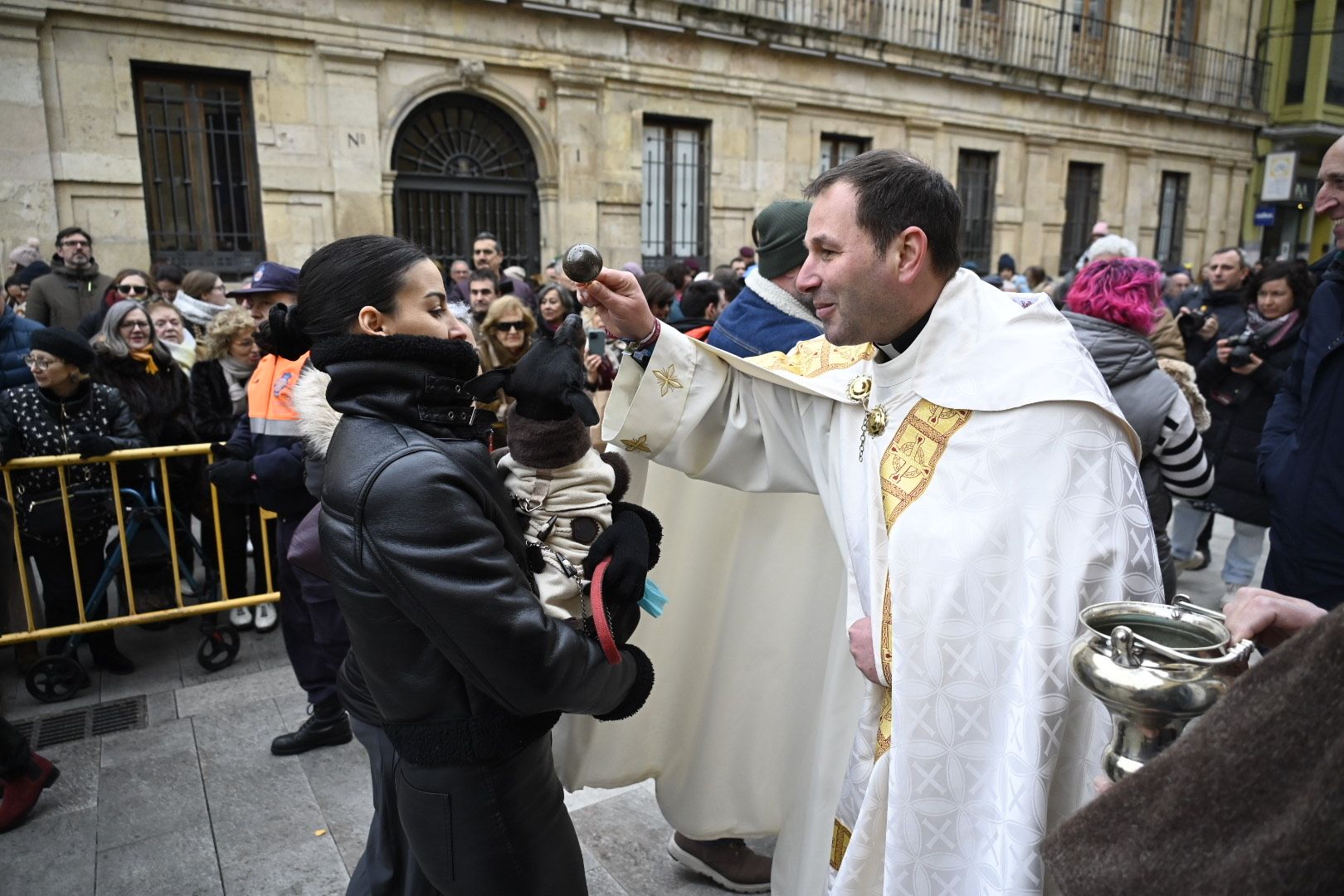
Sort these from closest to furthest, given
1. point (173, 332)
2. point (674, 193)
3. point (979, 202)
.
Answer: point (173, 332)
point (674, 193)
point (979, 202)

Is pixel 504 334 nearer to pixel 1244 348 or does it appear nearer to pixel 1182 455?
pixel 1182 455

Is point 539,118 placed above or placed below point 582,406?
above

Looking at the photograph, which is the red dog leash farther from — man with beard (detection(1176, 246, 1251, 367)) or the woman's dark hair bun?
man with beard (detection(1176, 246, 1251, 367))

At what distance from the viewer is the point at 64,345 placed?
4180 millimetres

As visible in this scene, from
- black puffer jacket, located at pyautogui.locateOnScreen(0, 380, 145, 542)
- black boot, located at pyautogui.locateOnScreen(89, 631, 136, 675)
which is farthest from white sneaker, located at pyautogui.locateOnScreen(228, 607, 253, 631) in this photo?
black puffer jacket, located at pyautogui.locateOnScreen(0, 380, 145, 542)

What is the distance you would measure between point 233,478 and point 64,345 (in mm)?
1109

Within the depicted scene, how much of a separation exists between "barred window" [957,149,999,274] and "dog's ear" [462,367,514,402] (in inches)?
646

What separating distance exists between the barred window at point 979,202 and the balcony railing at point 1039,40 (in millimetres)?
1750

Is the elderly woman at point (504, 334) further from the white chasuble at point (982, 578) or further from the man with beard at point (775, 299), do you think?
the white chasuble at point (982, 578)

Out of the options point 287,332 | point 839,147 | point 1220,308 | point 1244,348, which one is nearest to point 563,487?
point 287,332

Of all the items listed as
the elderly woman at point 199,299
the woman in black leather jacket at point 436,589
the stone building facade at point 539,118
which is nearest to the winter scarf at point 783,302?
the woman in black leather jacket at point 436,589

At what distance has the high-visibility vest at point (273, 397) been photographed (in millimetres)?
3812

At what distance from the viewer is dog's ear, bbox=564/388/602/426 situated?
5.67 ft

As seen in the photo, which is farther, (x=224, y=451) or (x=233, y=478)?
(x=224, y=451)
